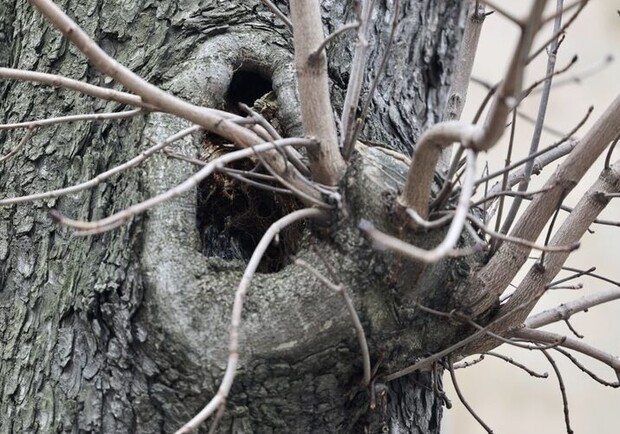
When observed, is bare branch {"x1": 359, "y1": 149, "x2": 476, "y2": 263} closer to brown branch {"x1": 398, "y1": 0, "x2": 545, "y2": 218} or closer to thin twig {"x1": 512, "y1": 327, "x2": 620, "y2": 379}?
brown branch {"x1": 398, "y1": 0, "x2": 545, "y2": 218}

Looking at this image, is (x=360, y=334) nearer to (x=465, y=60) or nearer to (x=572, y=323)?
(x=465, y=60)

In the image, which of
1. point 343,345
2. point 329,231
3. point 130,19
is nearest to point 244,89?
point 130,19

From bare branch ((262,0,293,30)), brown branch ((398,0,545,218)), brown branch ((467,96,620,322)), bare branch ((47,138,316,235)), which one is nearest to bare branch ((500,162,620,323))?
brown branch ((467,96,620,322))

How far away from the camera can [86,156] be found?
986 millimetres

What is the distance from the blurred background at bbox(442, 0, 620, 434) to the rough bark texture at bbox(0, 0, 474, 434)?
1.10 m

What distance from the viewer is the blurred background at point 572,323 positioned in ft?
6.65

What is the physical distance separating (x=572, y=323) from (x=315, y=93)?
151 cm

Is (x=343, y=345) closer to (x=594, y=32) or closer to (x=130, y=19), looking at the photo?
(x=130, y=19)

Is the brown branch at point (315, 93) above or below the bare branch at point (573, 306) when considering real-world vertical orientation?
above

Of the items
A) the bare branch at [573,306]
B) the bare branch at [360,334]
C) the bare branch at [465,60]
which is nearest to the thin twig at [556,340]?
the bare branch at [573,306]

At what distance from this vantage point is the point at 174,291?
2.75ft

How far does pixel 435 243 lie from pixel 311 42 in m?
0.27

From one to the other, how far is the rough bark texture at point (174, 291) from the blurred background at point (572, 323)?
1103mm

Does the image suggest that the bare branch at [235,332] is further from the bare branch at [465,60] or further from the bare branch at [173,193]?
the bare branch at [465,60]
